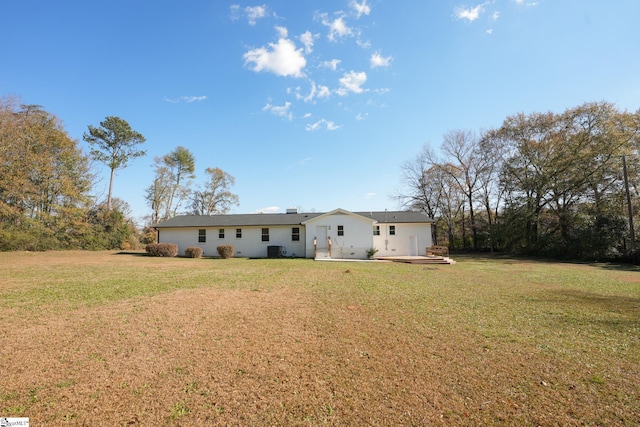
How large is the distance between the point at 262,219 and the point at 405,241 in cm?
1288

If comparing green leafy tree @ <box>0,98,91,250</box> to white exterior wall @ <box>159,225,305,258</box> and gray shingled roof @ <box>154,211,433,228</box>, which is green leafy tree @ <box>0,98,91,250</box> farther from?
white exterior wall @ <box>159,225,305,258</box>

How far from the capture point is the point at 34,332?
195 inches

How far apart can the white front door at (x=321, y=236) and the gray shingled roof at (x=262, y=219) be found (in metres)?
1.57

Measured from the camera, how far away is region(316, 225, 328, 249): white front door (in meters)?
22.4

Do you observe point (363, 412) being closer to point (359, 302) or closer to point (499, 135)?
point (359, 302)

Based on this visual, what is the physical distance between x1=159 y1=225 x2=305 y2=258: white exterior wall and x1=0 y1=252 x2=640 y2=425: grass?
620 inches

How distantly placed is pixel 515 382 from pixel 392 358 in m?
1.53

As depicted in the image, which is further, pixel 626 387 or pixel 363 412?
pixel 626 387

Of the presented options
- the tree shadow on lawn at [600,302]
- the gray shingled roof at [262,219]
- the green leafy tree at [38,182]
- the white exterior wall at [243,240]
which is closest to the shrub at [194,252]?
the white exterior wall at [243,240]

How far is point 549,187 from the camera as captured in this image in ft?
83.2

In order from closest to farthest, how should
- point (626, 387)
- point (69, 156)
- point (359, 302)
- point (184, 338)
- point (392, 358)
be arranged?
point (626, 387) → point (392, 358) → point (184, 338) → point (359, 302) → point (69, 156)

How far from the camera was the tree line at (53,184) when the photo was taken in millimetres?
21500

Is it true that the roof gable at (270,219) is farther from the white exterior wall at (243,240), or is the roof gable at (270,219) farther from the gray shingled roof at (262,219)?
the white exterior wall at (243,240)

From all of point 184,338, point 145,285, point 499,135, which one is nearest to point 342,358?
point 184,338
